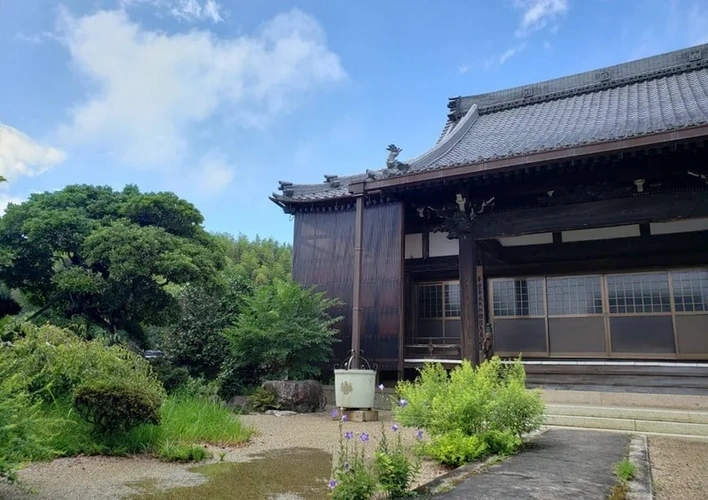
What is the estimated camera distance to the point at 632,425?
254 inches

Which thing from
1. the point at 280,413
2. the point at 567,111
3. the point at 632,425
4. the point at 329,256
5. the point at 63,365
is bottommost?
the point at 280,413

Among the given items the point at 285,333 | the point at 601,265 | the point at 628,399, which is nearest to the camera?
the point at 628,399

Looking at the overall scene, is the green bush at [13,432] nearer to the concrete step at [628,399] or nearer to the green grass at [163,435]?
the green grass at [163,435]

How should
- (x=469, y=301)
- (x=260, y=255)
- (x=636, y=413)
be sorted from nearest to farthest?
1. (x=636, y=413)
2. (x=469, y=301)
3. (x=260, y=255)

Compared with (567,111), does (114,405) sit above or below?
below

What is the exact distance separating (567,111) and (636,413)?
6.98 meters

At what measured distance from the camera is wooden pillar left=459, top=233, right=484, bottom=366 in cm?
835

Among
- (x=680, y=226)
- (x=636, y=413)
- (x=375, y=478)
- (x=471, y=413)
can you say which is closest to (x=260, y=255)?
(x=680, y=226)

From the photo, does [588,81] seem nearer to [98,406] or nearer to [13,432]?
[98,406]

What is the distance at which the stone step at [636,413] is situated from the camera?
6430 mm

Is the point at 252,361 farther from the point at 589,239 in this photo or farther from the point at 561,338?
the point at 589,239

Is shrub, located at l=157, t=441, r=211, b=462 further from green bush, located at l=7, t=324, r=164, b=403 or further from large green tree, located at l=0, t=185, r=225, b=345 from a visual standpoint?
large green tree, located at l=0, t=185, r=225, b=345

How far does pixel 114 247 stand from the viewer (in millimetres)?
9211

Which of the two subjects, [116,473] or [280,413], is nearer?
[116,473]
